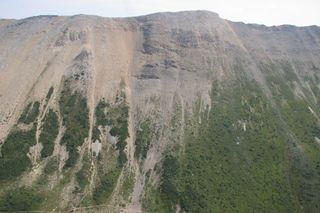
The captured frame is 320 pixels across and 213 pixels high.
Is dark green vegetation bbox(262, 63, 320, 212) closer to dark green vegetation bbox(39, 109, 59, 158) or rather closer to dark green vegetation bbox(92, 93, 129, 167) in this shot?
dark green vegetation bbox(92, 93, 129, 167)

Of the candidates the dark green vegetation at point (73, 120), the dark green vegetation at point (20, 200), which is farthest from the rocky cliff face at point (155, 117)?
the dark green vegetation at point (73, 120)

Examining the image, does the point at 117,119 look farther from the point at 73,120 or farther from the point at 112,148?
the point at 73,120

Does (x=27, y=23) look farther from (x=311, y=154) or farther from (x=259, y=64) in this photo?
(x=311, y=154)

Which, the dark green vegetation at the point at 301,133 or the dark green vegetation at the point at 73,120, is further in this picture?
the dark green vegetation at the point at 73,120

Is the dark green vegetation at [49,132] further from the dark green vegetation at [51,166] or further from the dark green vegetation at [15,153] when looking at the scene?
the dark green vegetation at [15,153]

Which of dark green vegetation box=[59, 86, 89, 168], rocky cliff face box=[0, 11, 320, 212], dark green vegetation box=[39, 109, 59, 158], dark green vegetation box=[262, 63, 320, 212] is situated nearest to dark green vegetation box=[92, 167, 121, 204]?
rocky cliff face box=[0, 11, 320, 212]

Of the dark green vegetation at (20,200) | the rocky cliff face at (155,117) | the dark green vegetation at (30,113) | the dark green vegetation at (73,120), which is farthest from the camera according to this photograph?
the dark green vegetation at (30,113)
